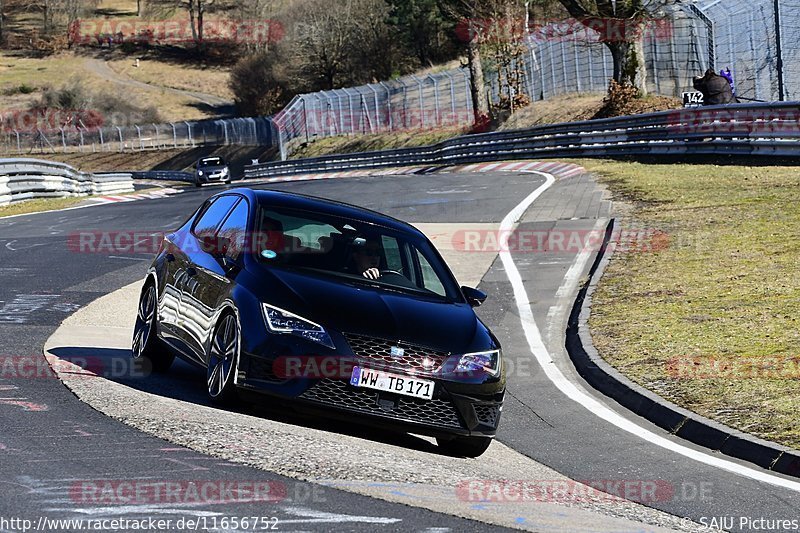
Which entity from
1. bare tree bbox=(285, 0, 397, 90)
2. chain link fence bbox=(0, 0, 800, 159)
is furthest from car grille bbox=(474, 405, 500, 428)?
bare tree bbox=(285, 0, 397, 90)

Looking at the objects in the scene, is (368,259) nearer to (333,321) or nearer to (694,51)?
(333,321)

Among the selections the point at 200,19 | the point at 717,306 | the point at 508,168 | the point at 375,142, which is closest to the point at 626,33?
the point at 508,168

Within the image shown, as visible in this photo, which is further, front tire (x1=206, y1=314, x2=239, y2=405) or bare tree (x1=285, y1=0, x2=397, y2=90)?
bare tree (x1=285, y1=0, x2=397, y2=90)

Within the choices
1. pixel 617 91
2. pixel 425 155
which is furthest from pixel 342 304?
pixel 425 155

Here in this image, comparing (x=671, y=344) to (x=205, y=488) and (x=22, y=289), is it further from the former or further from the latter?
(x=22, y=289)

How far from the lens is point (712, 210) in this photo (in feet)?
67.0

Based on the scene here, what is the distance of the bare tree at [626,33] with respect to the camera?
4103 centimetres

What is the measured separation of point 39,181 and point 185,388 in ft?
93.1

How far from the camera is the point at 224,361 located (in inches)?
303

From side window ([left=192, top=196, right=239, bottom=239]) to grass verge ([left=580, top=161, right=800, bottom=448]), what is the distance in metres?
3.77

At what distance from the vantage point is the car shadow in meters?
7.75

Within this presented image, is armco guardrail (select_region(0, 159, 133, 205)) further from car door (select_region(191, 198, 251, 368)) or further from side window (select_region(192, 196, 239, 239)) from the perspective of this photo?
car door (select_region(191, 198, 251, 368))

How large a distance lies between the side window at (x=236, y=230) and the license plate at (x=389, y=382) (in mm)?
1563

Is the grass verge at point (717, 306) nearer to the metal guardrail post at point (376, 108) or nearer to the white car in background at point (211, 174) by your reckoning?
the white car in background at point (211, 174)
